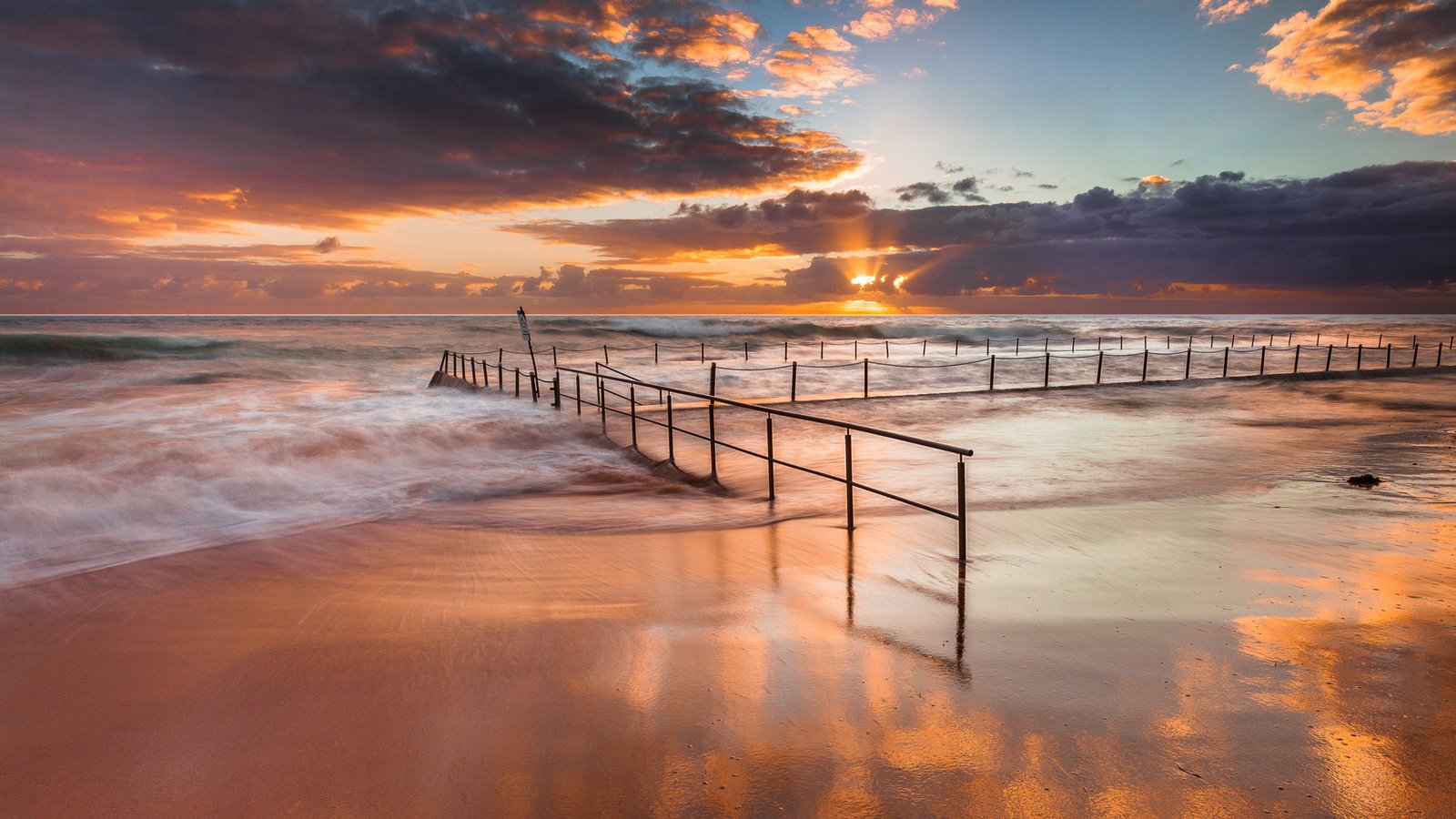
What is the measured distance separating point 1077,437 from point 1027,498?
5.53 meters

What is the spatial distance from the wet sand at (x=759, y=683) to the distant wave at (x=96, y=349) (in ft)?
167

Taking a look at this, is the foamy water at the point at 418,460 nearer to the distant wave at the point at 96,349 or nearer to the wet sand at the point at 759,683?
the wet sand at the point at 759,683

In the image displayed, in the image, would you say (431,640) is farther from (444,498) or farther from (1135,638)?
(444,498)

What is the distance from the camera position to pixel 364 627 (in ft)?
15.0

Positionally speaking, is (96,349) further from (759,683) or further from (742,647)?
(759,683)

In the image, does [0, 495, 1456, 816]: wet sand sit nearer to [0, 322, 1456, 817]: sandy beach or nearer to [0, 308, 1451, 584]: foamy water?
[0, 322, 1456, 817]: sandy beach

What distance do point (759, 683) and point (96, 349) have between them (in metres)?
60.6

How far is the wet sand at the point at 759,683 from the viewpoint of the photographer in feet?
9.05

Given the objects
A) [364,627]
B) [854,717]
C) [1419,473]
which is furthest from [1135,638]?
[1419,473]

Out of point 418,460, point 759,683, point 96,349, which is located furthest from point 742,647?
point 96,349

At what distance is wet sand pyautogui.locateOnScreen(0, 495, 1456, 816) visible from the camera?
2758 mm

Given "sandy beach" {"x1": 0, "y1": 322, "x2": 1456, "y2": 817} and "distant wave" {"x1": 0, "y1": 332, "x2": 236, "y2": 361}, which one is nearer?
"sandy beach" {"x1": 0, "y1": 322, "x2": 1456, "y2": 817}

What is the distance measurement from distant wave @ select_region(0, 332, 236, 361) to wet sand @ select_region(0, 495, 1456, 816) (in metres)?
50.8

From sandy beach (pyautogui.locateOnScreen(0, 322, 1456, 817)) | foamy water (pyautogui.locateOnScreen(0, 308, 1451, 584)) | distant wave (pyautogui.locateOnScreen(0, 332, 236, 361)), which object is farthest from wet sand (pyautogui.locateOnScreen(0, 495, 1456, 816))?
distant wave (pyautogui.locateOnScreen(0, 332, 236, 361))
